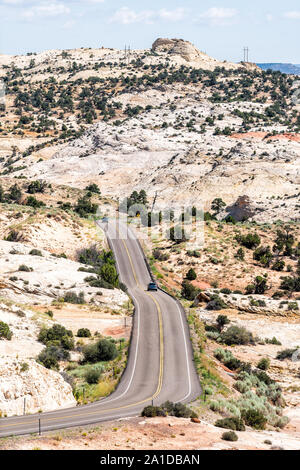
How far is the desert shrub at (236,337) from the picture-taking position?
48.3 meters

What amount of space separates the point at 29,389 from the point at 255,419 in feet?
38.6

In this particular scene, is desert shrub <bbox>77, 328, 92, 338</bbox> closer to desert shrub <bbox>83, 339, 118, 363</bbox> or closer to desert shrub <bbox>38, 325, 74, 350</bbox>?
desert shrub <bbox>38, 325, 74, 350</bbox>

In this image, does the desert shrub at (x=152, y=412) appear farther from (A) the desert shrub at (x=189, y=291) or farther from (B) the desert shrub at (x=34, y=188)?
(B) the desert shrub at (x=34, y=188)

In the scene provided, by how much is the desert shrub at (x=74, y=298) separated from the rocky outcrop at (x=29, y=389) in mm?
21625

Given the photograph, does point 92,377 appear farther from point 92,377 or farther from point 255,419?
point 255,419

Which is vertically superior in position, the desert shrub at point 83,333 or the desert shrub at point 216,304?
the desert shrub at point 83,333

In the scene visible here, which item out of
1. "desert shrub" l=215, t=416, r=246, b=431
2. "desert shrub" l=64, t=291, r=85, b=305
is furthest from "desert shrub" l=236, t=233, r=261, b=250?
"desert shrub" l=215, t=416, r=246, b=431

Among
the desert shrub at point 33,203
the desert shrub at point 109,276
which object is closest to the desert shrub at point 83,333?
the desert shrub at point 109,276

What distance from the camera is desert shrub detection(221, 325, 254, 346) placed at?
158 feet

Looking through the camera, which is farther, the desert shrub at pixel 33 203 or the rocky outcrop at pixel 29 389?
the desert shrub at pixel 33 203

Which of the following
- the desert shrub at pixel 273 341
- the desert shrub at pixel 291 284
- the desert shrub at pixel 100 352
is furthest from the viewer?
the desert shrub at pixel 291 284

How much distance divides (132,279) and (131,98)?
109605mm

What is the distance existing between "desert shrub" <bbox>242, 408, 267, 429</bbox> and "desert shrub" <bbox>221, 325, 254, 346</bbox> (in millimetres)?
17630

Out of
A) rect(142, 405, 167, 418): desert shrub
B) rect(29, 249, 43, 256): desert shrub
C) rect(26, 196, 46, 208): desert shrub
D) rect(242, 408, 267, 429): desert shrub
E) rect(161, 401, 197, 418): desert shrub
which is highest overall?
rect(26, 196, 46, 208): desert shrub
